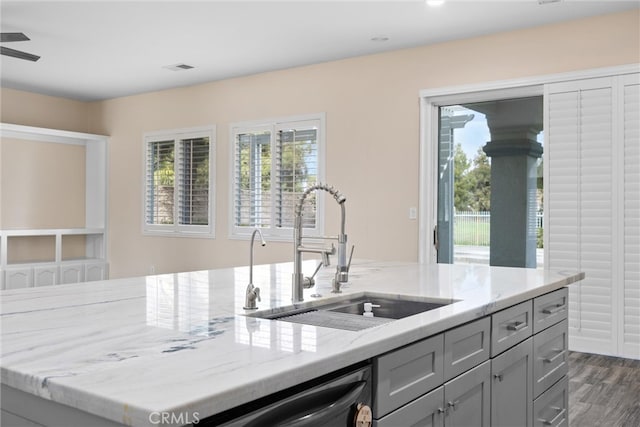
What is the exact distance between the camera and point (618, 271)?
14.1 feet

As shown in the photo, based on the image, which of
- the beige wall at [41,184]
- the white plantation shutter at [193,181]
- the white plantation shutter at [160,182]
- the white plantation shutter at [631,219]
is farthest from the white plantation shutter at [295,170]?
the beige wall at [41,184]

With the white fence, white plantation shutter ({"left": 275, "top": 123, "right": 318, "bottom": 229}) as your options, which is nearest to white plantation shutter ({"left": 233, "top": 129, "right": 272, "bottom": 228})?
white plantation shutter ({"left": 275, "top": 123, "right": 318, "bottom": 229})

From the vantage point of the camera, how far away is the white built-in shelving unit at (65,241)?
6746 millimetres

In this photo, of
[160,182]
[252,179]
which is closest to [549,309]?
[252,179]

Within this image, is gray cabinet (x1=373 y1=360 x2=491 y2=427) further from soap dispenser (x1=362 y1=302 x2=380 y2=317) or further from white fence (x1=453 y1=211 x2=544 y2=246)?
white fence (x1=453 y1=211 x2=544 y2=246)

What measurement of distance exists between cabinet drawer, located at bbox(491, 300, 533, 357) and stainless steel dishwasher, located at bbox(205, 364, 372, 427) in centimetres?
76

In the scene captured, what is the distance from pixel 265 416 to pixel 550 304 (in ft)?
5.89

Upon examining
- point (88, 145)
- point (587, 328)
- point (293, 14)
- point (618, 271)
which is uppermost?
point (293, 14)

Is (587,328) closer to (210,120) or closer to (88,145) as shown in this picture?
(210,120)

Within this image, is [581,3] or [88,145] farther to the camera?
[88,145]

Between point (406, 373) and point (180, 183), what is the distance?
5.93m

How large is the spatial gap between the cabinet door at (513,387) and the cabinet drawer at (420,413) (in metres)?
0.42

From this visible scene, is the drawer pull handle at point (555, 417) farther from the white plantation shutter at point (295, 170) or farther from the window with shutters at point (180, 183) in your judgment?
the window with shutters at point (180, 183)

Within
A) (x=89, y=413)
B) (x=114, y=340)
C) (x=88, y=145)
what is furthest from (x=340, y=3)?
(x=88, y=145)
